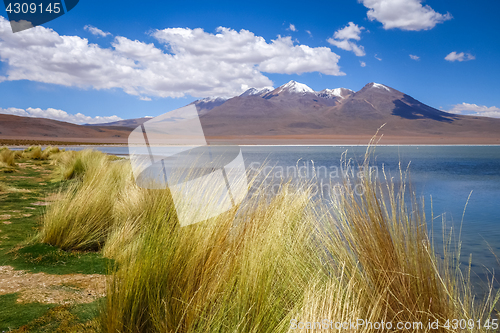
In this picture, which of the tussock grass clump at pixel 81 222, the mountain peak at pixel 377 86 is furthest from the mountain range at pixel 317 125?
the tussock grass clump at pixel 81 222

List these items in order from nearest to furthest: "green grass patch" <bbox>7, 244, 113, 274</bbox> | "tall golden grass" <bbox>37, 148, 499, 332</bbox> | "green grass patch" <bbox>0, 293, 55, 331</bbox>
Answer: "tall golden grass" <bbox>37, 148, 499, 332</bbox> → "green grass patch" <bbox>0, 293, 55, 331</bbox> → "green grass patch" <bbox>7, 244, 113, 274</bbox>

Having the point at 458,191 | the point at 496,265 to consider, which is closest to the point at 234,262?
the point at 496,265

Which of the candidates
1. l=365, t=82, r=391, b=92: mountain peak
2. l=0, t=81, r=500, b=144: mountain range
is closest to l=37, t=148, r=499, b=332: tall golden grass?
l=0, t=81, r=500, b=144: mountain range

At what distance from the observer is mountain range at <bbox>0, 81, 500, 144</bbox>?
90.7m

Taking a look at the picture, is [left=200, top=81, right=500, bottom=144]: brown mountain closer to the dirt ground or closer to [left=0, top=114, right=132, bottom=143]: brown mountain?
[left=0, top=114, right=132, bottom=143]: brown mountain

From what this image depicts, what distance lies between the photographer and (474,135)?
348ft

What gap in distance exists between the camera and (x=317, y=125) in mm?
122375

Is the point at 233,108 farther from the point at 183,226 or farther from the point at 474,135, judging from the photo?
the point at 183,226

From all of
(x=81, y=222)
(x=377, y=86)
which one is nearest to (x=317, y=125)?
(x=377, y=86)

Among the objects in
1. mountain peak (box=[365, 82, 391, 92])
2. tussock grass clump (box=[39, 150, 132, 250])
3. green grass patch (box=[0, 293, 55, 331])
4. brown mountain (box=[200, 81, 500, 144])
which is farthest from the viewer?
mountain peak (box=[365, 82, 391, 92])

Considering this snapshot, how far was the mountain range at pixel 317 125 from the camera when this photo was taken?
Result: 298ft

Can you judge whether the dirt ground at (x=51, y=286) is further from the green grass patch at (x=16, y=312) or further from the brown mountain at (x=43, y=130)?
the brown mountain at (x=43, y=130)

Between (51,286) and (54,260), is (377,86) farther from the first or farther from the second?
(51,286)

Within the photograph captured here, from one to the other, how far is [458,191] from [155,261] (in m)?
10.7
